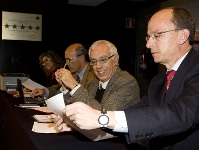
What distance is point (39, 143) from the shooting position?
148 cm

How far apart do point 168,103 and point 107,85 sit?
39.3 inches

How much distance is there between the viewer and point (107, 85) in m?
2.31

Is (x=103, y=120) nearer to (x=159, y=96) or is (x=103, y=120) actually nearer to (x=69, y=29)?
(x=159, y=96)

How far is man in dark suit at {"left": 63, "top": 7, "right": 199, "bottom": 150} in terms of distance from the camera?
3.51ft

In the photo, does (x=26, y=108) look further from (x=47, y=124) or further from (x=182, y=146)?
(x=182, y=146)

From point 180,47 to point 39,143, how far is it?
82 cm

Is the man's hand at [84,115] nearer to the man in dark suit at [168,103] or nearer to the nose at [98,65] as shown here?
the man in dark suit at [168,103]

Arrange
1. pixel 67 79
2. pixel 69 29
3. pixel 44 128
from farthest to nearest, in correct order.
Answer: pixel 69 29 → pixel 67 79 → pixel 44 128

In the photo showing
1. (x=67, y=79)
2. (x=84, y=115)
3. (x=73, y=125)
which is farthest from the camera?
(x=67, y=79)

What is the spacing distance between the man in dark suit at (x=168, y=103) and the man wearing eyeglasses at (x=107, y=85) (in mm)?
398

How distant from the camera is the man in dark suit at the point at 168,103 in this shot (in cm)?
107

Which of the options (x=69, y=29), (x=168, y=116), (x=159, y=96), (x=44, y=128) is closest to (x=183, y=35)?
(x=159, y=96)

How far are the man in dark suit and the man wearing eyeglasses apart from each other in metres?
0.40

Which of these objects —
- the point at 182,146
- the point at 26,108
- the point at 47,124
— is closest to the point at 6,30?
the point at 26,108
